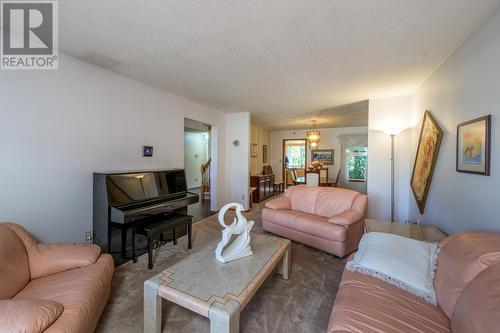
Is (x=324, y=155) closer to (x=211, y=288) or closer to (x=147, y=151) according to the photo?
(x=147, y=151)

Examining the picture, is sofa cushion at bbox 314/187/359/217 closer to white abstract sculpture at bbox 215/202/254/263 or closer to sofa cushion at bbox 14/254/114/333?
white abstract sculpture at bbox 215/202/254/263

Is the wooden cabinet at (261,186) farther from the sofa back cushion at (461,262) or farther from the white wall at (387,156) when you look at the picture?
the sofa back cushion at (461,262)

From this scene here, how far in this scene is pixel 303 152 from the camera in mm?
8609

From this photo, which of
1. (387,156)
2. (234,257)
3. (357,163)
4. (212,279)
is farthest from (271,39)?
(357,163)

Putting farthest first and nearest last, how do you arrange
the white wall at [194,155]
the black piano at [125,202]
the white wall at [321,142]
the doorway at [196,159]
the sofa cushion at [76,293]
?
the white wall at [194,155]
the white wall at [321,142]
the doorway at [196,159]
the black piano at [125,202]
the sofa cushion at [76,293]

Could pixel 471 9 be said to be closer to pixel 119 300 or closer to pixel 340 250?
pixel 340 250

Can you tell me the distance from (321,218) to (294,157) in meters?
6.05

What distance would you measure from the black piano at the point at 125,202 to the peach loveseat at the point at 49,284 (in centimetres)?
57

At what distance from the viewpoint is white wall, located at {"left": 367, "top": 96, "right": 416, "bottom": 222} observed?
145 inches

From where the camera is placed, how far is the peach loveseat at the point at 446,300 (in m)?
0.99

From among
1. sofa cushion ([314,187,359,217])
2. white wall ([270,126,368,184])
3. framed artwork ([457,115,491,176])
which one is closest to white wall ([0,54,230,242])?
sofa cushion ([314,187,359,217])

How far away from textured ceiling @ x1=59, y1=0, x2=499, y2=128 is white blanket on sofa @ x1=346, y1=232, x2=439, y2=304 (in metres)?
1.83

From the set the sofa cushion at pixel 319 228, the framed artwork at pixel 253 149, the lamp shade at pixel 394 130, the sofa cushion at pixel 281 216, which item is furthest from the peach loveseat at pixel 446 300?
the framed artwork at pixel 253 149

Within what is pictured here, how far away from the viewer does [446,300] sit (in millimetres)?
1257
